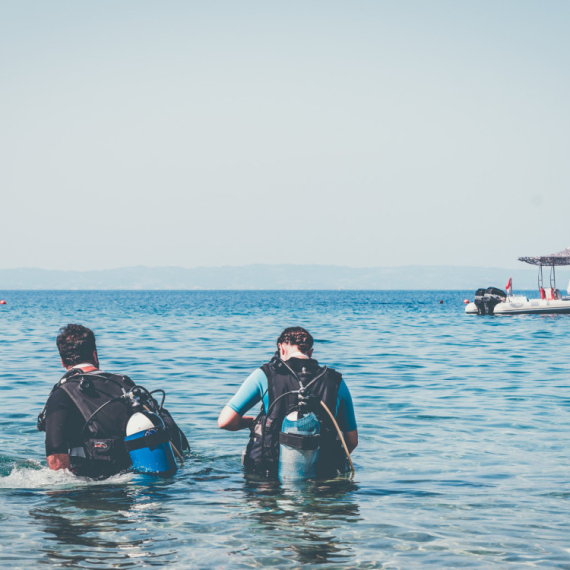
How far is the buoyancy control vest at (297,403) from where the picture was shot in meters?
7.10

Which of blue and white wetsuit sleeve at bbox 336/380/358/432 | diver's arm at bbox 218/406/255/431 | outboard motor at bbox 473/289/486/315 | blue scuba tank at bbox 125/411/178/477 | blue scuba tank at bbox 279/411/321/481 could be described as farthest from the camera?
outboard motor at bbox 473/289/486/315

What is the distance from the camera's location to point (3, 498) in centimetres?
766

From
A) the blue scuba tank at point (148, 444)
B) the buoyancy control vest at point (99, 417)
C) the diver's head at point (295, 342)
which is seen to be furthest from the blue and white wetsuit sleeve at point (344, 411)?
the buoyancy control vest at point (99, 417)

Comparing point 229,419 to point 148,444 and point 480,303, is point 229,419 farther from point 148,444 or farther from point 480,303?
point 480,303

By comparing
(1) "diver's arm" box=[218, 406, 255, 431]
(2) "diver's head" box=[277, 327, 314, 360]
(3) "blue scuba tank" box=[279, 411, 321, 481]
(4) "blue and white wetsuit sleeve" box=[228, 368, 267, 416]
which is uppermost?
(2) "diver's head" box=[277, 327, 314, 360]

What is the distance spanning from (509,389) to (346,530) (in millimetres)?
10827

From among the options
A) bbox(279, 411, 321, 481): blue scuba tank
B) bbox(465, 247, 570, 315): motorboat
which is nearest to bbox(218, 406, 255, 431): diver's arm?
bbox(279, 411, 321, 481): blue scuba tank

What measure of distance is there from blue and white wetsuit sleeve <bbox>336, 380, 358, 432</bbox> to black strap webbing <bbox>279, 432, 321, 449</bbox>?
A: 1.05ft

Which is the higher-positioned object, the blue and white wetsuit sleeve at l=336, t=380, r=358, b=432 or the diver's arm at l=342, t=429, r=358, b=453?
the blue and white wetsuit sleeve at l=336, t=380, r=358, b=432

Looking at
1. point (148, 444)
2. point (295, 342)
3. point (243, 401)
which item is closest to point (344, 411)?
point (295, 342)

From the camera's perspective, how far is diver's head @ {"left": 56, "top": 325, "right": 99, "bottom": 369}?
22.1 ft

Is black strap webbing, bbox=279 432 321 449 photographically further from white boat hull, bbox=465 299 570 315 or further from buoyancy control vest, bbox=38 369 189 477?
white boat hull, bbox=465 299 570 315

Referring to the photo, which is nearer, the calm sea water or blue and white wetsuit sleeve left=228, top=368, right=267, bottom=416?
the calm sea water

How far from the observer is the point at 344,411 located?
24.2 feet
